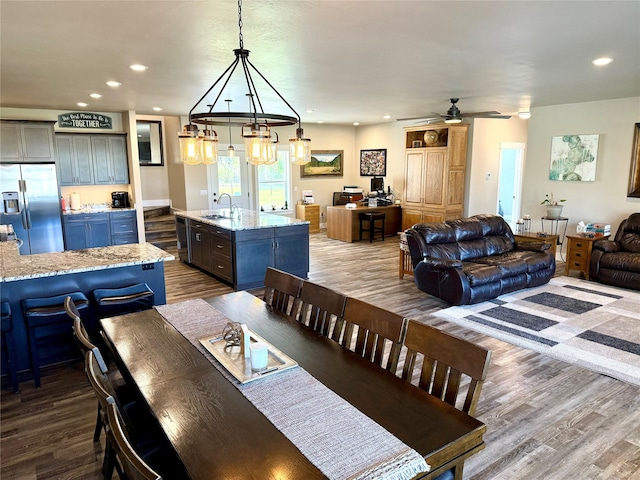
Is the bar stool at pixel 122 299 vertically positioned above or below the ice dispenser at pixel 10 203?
below

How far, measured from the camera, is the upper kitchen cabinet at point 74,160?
710 centimetres

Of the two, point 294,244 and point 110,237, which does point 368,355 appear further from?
point 110,237

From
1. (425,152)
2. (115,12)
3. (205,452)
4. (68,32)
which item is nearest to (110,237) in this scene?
(68,32)

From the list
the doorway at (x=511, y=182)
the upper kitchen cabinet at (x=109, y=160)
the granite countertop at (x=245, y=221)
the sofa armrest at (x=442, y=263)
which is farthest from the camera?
the doorway at (x=511, y=182)

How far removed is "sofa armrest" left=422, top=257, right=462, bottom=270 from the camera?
4.89 metres

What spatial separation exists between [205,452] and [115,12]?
258cm

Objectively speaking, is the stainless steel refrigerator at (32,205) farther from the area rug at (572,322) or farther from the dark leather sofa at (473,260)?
the area rug at (572,322)

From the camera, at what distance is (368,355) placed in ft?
7.13

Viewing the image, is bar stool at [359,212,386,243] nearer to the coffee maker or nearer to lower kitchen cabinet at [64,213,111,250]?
the coffee maker

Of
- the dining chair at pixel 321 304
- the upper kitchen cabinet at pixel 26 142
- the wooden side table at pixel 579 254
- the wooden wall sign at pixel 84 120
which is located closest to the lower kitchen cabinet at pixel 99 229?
the upper kitchen cabinet at pixel 26 142

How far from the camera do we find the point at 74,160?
7.22 meters

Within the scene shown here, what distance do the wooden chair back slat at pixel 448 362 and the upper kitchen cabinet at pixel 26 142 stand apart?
6878 mm

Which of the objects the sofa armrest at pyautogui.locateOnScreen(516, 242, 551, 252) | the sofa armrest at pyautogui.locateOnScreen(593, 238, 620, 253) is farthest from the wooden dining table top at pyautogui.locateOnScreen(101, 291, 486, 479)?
the sofa armrest at pyautogui.locateOnScreen(593, 238, 620, 253)

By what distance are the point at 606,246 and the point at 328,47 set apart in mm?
4831
